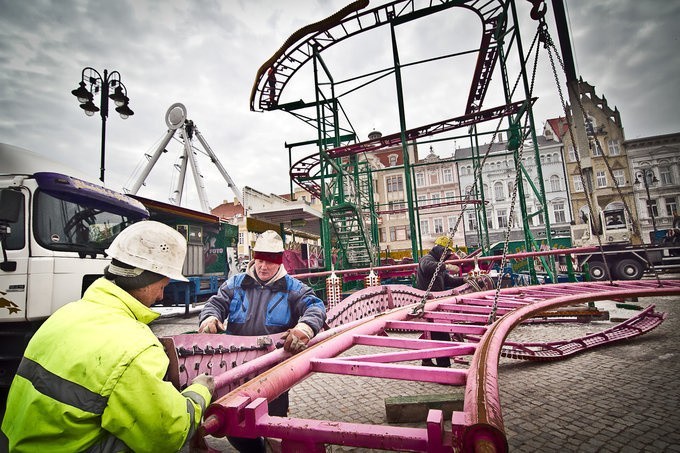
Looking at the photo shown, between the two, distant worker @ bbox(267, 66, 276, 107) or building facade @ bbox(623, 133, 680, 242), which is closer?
distant worker @ bbox(267, 66, 276, 107)

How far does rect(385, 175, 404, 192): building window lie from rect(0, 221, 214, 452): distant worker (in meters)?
41.8

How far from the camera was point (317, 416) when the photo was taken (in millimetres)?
3447

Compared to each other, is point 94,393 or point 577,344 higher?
point 94,393

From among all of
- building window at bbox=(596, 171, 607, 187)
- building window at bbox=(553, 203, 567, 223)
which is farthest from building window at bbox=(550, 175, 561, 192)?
building window at bbox=(596, 171, 607, 187)

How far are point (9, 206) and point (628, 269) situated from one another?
67.3ft

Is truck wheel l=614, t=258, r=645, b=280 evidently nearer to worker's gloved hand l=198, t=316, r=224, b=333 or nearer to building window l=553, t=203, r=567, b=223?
worker's gloved hand l=198, t=316, r=224, b=333

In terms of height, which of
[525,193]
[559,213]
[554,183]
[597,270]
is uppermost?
[554,183]

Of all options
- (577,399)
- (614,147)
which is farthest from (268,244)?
(614,147)

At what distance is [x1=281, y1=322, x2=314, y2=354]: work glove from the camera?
2422mm

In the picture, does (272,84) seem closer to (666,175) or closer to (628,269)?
(628,269)

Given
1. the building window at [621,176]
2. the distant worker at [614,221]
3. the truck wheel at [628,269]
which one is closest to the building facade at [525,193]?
the building window at [621,176]

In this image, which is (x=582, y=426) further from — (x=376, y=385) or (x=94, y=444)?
(x=94, y=444)

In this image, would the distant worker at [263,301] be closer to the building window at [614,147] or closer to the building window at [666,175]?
the building window at [614,147]

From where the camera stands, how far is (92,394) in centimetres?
110
